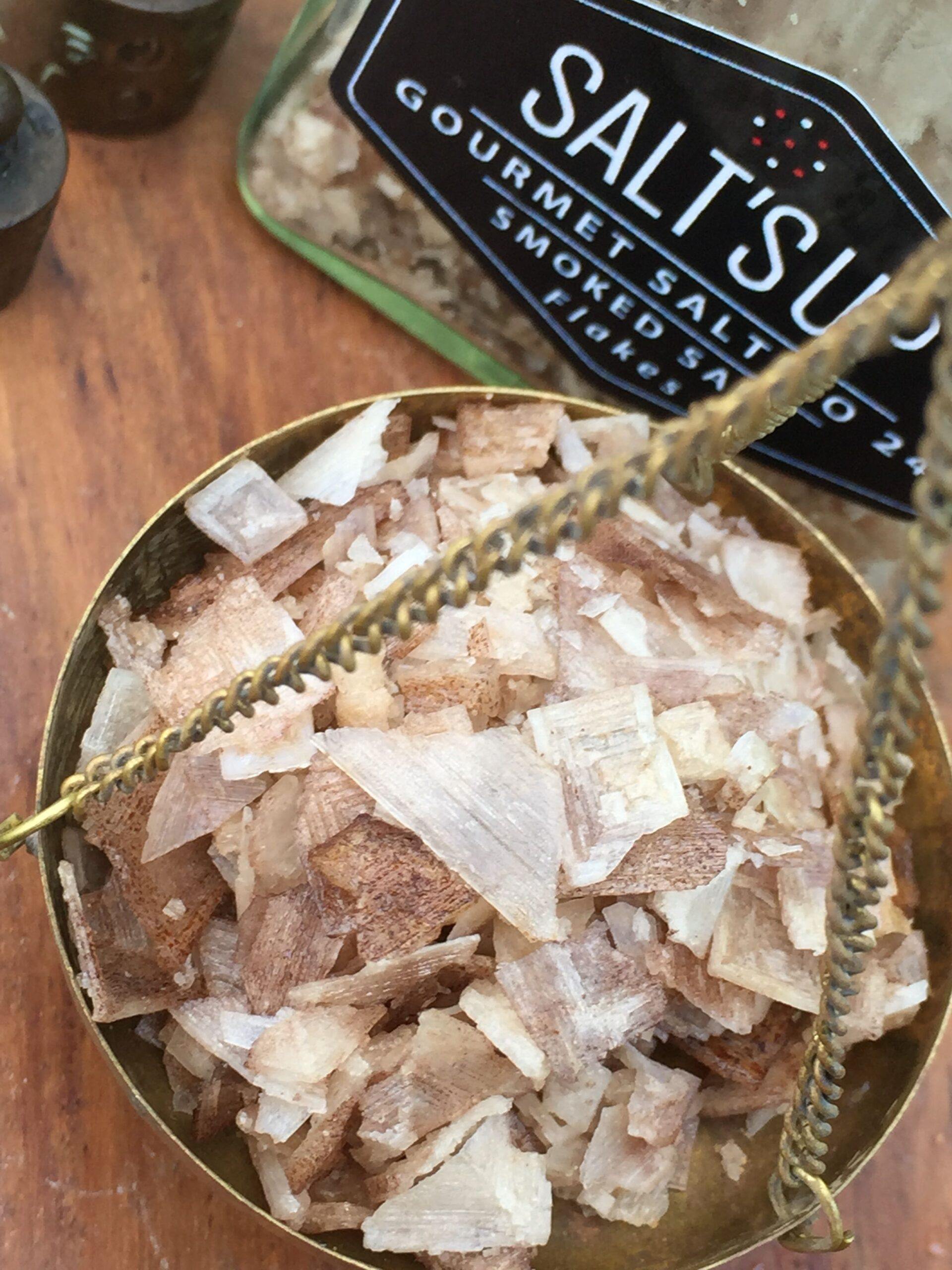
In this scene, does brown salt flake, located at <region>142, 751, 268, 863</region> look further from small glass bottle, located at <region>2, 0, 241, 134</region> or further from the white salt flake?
small glass bottle, located at <region>2, 0, 241, 134</region>

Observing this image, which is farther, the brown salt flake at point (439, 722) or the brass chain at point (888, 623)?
the brown salt flake at point (439, 722)

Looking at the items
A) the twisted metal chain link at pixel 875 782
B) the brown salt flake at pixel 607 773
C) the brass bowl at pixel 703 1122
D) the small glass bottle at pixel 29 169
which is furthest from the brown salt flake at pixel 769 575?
the small glass bottle at pixel 29 169

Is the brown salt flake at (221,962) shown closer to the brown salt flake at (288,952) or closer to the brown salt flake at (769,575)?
the brown salt flake at (288,952)

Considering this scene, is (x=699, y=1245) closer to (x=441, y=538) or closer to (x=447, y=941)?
(x=447, y=941)

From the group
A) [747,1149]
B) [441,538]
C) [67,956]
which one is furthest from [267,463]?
[747,1149]

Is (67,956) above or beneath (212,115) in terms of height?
beneath

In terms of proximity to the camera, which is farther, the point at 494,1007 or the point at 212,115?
the point at 212,115

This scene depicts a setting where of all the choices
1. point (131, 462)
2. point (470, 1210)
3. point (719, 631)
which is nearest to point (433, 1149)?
point (470, 1210)
